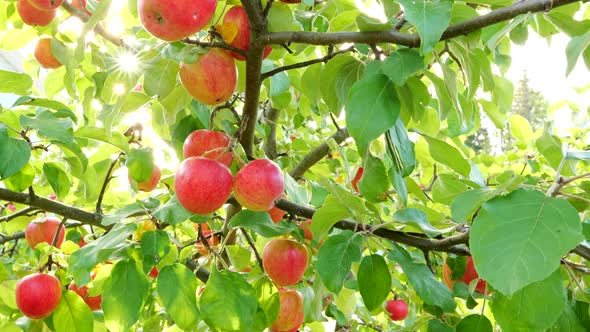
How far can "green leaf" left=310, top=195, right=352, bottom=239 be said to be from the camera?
42.6 inches

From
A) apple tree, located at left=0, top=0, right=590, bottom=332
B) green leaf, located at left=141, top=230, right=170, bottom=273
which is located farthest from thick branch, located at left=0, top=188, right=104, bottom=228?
green leaf, located at left=141, top=230, right=170, bottom=273

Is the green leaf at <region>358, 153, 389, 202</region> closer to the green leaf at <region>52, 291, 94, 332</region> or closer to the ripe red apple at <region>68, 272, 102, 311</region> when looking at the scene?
the green leaf at <region>52, 291, 94, 332</region>

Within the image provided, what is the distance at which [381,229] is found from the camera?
1.17 meters

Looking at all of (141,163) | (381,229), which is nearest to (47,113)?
(141,163)

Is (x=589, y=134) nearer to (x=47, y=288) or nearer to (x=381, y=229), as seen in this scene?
(x=381, y=229)

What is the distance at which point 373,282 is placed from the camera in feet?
3.67

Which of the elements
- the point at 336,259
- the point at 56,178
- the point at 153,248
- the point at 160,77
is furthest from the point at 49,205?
the point at 336,259

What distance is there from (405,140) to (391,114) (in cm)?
13

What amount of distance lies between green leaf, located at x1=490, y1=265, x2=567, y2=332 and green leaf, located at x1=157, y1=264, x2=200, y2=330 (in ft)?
1.92

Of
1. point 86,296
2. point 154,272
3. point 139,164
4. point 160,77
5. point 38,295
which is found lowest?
point 86,296

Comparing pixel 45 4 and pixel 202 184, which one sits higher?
pixel 45 4

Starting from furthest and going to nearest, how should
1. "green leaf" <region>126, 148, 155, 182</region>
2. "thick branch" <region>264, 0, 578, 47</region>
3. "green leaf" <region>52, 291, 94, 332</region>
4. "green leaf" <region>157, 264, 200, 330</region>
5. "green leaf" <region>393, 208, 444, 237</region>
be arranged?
"green leaf" <region>52, 291, 94, 332</region> → "green leaf" <region>126, 148, 155, 182</region> → "green leaf" <region>157, 264, 200, 330</region> → "green leaf" <region>393, 208, 444, 237</region> → "thick branch" <region>264, 0, 578, 47</region>

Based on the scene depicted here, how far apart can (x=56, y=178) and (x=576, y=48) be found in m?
1.27

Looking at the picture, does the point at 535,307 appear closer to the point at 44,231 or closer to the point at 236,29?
the point at 236,29
